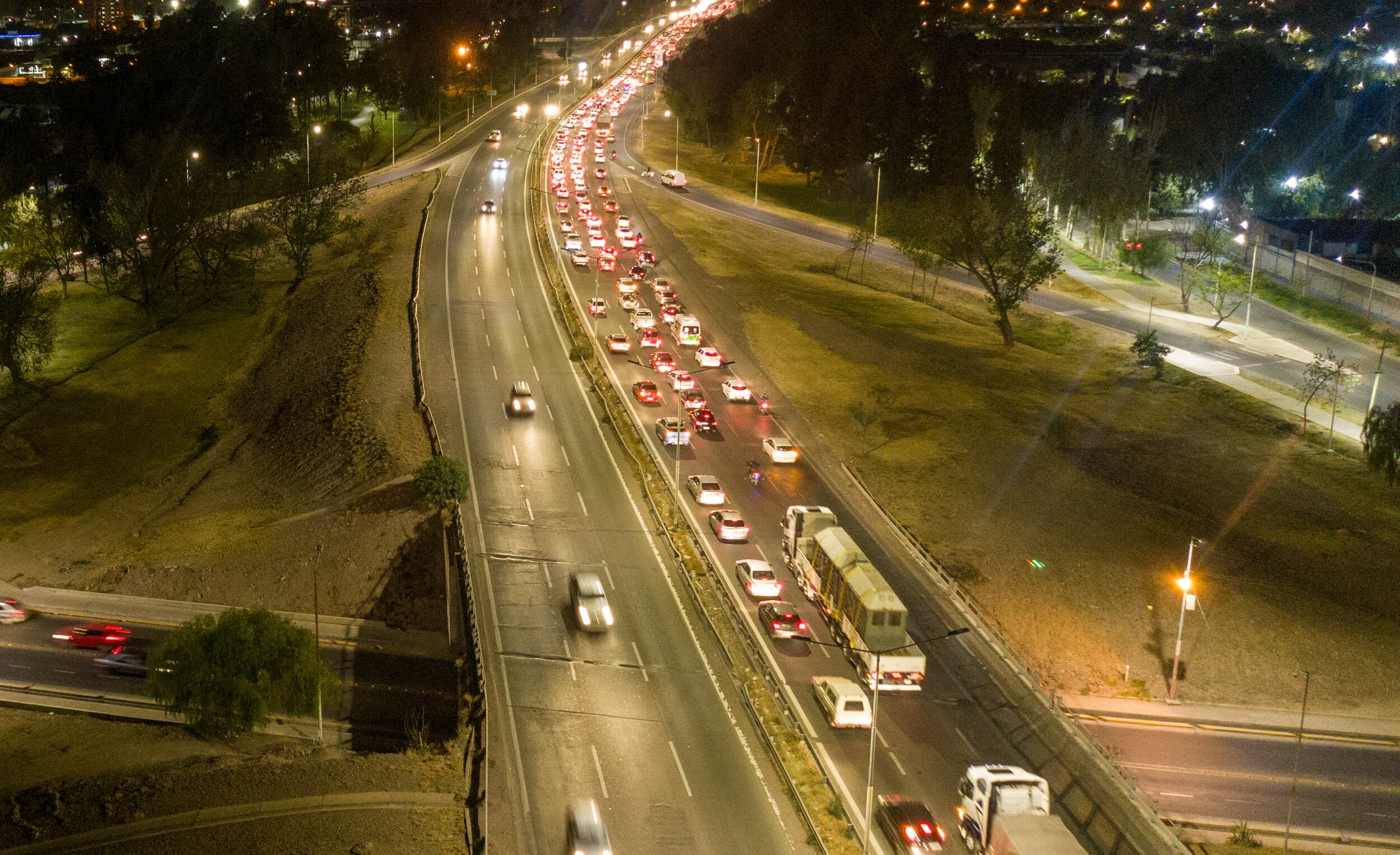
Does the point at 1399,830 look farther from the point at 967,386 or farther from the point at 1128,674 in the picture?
the point at 967,386

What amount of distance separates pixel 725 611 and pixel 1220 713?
16.3 meters

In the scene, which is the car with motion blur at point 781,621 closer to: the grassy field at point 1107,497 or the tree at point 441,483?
the grassy field at point 1107,497

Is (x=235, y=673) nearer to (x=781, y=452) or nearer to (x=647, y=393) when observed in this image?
(x=781, y=452)

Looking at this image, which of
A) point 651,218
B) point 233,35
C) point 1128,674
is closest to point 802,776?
point 1128,674

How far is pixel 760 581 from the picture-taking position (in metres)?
40.4

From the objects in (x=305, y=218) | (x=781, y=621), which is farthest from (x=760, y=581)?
(x=305, y=218)

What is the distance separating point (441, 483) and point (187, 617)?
10283mm

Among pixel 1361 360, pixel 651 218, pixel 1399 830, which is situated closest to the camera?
pixel 1399 830

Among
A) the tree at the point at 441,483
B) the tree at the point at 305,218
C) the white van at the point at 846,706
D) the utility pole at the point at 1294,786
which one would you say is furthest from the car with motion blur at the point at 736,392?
the tree at the point at 305,218

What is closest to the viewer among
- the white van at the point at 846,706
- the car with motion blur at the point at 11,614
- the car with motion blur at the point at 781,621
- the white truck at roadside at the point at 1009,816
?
the white truck at roadside at the point at 1009,816

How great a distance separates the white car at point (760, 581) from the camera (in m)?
40.3

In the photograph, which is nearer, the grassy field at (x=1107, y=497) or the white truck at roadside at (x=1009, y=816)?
the white truck at roadside at (x=1009, y=816)

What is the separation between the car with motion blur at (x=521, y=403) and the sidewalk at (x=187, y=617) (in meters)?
16.6

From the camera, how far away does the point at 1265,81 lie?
435 ft
